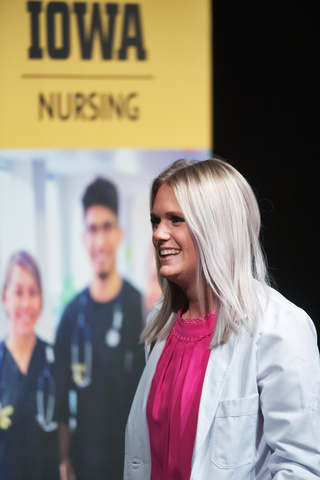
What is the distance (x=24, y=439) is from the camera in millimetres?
3582

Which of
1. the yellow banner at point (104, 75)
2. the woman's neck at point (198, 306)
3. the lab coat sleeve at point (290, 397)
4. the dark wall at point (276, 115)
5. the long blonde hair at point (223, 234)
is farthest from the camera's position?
the yellow banner at point (104, 75)

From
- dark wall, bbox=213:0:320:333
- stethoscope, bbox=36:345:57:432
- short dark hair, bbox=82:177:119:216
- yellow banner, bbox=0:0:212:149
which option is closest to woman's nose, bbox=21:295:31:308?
stethoscope, bbox=36:345:57:432

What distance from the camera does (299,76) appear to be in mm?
3371

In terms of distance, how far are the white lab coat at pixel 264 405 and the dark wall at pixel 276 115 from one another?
1837 millimetres

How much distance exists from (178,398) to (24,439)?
2.15 metres

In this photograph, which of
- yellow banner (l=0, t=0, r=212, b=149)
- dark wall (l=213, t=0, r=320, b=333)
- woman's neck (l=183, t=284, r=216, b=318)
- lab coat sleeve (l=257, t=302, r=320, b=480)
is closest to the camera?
lab coat sleeve (l=257, t=302, r=320, b=480)

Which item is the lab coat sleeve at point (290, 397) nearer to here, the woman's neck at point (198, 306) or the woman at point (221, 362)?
the woman at point (221, 362)

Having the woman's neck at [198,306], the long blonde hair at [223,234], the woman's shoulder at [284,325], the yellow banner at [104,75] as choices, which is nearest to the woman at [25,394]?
the yellow banner at [104,75]

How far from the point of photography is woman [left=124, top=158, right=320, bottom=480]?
4.87ft

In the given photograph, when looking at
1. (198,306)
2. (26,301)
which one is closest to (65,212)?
(26,301)

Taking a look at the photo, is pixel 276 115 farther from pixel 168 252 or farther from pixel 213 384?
pixel 213 384

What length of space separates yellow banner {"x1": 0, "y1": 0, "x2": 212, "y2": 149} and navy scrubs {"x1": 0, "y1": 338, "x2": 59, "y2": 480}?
1.30 metres

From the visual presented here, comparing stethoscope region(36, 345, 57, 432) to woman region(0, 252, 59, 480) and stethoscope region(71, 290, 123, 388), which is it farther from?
stethoscope region(71, 290, 123, 388)

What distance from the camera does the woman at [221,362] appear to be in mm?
1483
